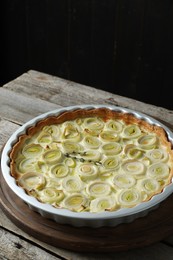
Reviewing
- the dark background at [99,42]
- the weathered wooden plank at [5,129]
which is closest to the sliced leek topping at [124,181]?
the weathered wooden plank at [5,129]

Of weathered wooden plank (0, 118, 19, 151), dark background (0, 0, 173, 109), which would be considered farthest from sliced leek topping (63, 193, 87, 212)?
dark background (0, 0, 173, 109)

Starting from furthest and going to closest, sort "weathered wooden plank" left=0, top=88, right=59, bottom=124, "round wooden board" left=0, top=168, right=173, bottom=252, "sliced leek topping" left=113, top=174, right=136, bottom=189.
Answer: "weathered wooden plank" left=0, top=88, right=59, bottom=124
"sliced leek topping" left=113, top=174, right=136, bottom=189
"round wooden board" left=0, top=168, right=173, bottom=252

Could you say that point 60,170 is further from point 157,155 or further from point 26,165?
point 157,155

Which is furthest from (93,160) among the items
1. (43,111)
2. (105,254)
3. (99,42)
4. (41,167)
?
(99,42)

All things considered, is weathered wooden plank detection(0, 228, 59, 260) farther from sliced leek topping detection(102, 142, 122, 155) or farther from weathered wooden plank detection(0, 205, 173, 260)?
sliced leek topping detection(102, 142, 122, 155)

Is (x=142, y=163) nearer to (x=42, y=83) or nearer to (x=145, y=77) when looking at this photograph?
(x=42, y=83)

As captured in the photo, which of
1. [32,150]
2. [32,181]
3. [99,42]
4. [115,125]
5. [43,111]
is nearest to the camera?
[32,181]

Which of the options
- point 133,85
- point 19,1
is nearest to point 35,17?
point 19,1
